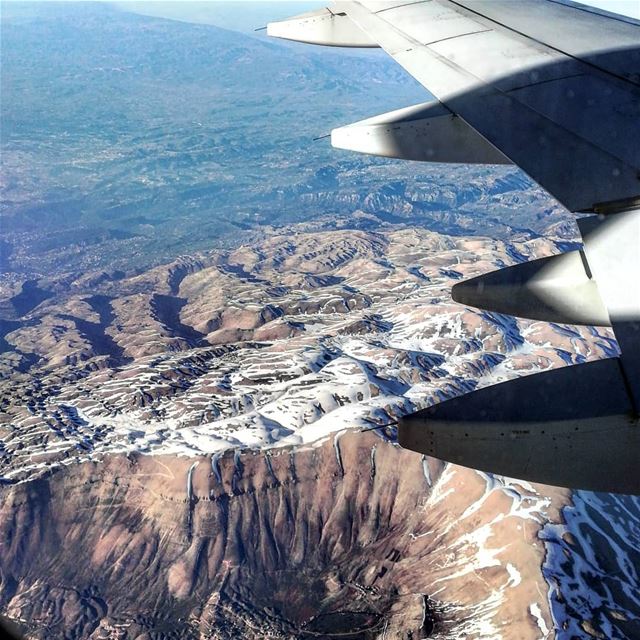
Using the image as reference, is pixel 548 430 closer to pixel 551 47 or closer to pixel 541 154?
pixel 541 154

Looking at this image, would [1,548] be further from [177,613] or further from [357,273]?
[357,273]

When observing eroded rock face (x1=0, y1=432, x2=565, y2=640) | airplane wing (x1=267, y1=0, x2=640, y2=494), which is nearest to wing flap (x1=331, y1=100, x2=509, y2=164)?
airplane wing (x1=267, y1=0, x2=640, y2=494)

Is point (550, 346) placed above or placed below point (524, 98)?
below

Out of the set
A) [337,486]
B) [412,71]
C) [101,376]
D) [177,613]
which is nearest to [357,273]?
[101,376]

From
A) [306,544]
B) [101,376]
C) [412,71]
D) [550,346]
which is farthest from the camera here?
[550,346]

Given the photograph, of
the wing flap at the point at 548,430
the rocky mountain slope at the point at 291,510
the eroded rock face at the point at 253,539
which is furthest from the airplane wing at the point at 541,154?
the eroded rock face at the point at 253,539
